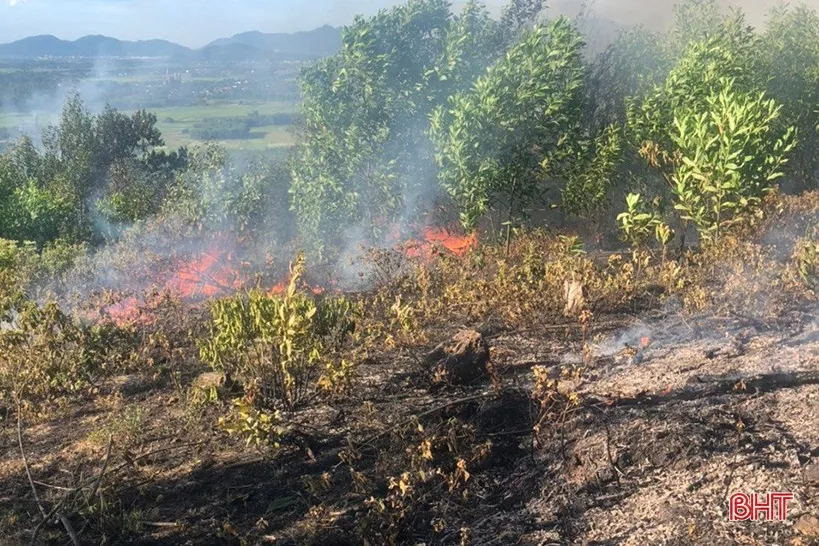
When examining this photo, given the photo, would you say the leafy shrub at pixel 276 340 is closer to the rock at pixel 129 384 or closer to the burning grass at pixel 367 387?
the burning grass at pixel 367 387

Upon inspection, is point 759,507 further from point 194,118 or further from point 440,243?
point 194,118

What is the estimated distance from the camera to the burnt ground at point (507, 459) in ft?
13.4

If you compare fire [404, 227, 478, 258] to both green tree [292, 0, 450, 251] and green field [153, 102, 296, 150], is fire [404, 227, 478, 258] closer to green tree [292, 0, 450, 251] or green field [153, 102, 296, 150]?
green tree [292, 0, 450, 251]

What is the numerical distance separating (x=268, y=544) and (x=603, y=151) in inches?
354

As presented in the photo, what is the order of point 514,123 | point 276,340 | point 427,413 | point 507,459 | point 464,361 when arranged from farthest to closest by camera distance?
1. point 514,123
2. point 464,361
3. point 276,340
4. point 427,413
5. point 507,459

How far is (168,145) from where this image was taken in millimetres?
68312

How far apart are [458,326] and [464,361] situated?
1.75 meters

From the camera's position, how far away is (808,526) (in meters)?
3.64

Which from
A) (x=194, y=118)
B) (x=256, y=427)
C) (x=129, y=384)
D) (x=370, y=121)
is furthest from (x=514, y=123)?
(x=194, y=118)

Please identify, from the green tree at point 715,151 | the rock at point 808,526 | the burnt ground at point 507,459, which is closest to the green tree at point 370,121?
the green tree at point 715,151


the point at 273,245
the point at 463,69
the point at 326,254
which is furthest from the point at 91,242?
the point at 463,69

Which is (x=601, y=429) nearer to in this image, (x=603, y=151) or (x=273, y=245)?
(x=603, y=151)

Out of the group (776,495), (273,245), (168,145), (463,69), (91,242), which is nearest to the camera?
(776,495)

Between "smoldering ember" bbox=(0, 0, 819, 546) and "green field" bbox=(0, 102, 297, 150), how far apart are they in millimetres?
54169
